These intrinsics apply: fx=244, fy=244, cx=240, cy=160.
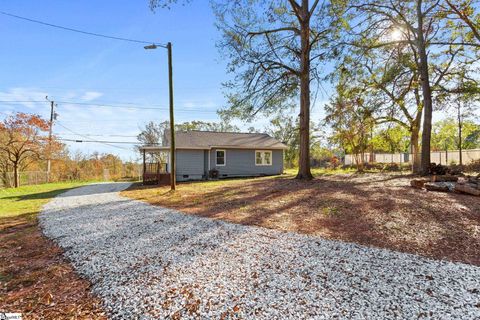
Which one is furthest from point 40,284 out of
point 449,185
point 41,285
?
point 449,185

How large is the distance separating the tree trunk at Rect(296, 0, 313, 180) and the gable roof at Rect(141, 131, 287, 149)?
277 inches

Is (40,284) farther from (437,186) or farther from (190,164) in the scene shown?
(190,164)

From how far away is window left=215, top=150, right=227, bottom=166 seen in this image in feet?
60.5

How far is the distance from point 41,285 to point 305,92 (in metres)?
12.2

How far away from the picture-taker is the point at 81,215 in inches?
271

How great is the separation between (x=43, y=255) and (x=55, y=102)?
25916 millimetres

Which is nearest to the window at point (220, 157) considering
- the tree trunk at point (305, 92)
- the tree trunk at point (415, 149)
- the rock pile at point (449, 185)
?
the tree trunk at point (305, 92)

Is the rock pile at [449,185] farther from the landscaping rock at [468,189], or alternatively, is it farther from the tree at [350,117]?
A: the tree at [350,117]

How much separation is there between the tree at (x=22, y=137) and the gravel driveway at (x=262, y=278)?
17225 mm

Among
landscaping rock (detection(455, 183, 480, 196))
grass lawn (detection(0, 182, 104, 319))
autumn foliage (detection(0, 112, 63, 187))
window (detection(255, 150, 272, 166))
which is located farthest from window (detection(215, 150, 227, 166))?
grass lawn (detection(0, 182, 104, 319))

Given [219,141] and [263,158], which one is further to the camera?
[263,158]

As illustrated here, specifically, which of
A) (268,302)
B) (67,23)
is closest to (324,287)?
(268,302)

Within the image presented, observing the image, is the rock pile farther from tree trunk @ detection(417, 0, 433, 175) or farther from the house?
the house

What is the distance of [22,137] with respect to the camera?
1711 centimetres
